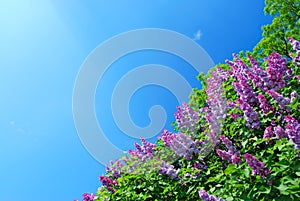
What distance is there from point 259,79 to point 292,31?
19144 millimetres

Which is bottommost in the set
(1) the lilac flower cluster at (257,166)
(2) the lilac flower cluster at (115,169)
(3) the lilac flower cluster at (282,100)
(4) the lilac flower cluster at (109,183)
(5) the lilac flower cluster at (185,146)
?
(1) the lilac flower cluster at (257,166)

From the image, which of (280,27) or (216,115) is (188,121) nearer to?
(216,115)

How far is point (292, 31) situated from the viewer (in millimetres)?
21906

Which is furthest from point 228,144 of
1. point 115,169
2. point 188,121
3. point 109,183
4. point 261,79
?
point 115,169

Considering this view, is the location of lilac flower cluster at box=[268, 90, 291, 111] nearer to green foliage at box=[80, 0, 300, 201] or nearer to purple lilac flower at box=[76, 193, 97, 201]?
green foliage at box=[80, 0, 300, 201]

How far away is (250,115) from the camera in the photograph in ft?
13.9

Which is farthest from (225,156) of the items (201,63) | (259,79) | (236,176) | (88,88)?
(88,88)

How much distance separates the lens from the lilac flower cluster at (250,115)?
4.25 m

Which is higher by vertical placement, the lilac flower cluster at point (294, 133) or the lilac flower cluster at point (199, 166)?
the lilac flower cluster at point (199, 166)

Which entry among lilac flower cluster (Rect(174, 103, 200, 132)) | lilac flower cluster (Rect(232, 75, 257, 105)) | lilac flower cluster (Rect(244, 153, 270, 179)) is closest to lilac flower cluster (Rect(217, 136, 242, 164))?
lilac flower cluster (Rect(244, 153, 270, 179))

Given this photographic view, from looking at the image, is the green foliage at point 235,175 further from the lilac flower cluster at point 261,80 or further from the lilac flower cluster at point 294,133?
the lilac flower cluster at point 261,80

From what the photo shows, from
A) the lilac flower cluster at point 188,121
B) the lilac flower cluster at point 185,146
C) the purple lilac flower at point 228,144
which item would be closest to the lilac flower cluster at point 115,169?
the lilac flower cluster at point 188,121

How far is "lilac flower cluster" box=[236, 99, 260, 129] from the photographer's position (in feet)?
13.9

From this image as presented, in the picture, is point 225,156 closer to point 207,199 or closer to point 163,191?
point 207,199
